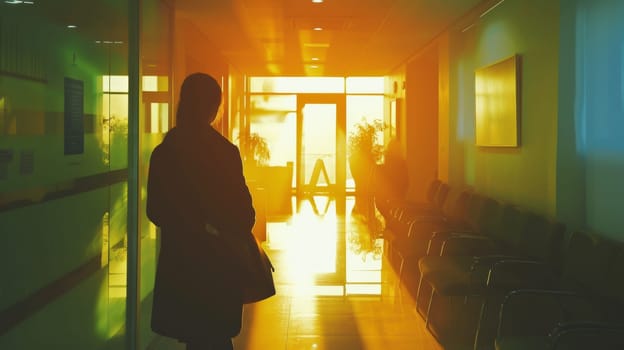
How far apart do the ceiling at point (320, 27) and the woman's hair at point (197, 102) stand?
3.38m

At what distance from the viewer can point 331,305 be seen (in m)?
6.07

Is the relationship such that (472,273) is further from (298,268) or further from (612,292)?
(298,268)

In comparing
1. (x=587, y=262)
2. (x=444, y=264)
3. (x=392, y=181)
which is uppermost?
(x=392, y=181)

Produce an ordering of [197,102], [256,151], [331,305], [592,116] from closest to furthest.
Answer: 1. [197,102]
2. [592,116]
3. [331,305]
4. [256,151]

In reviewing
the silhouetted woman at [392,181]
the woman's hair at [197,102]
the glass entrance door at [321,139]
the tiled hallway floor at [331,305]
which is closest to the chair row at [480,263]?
the tiled hallway floor at [331,305]

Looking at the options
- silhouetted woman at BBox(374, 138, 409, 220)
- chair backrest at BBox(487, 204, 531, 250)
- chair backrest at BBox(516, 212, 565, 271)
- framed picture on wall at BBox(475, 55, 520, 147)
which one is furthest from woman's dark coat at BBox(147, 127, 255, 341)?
silhouetted woman at BBox(374, 138, 409, 220)

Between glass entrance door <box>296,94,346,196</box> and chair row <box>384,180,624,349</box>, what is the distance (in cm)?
1016

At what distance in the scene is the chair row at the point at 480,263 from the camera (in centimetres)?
468

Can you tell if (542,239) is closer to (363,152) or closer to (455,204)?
(455,204)

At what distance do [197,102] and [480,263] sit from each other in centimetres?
264

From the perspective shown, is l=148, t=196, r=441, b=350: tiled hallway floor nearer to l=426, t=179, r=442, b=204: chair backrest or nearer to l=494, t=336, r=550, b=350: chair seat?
l=426, t=179, r=442, b=204: chair backrest

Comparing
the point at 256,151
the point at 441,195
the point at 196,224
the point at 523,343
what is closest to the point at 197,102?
the point at 196,224

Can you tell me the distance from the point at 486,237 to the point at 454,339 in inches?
44.1

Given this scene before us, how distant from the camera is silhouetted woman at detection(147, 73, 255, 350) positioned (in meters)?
2.99
